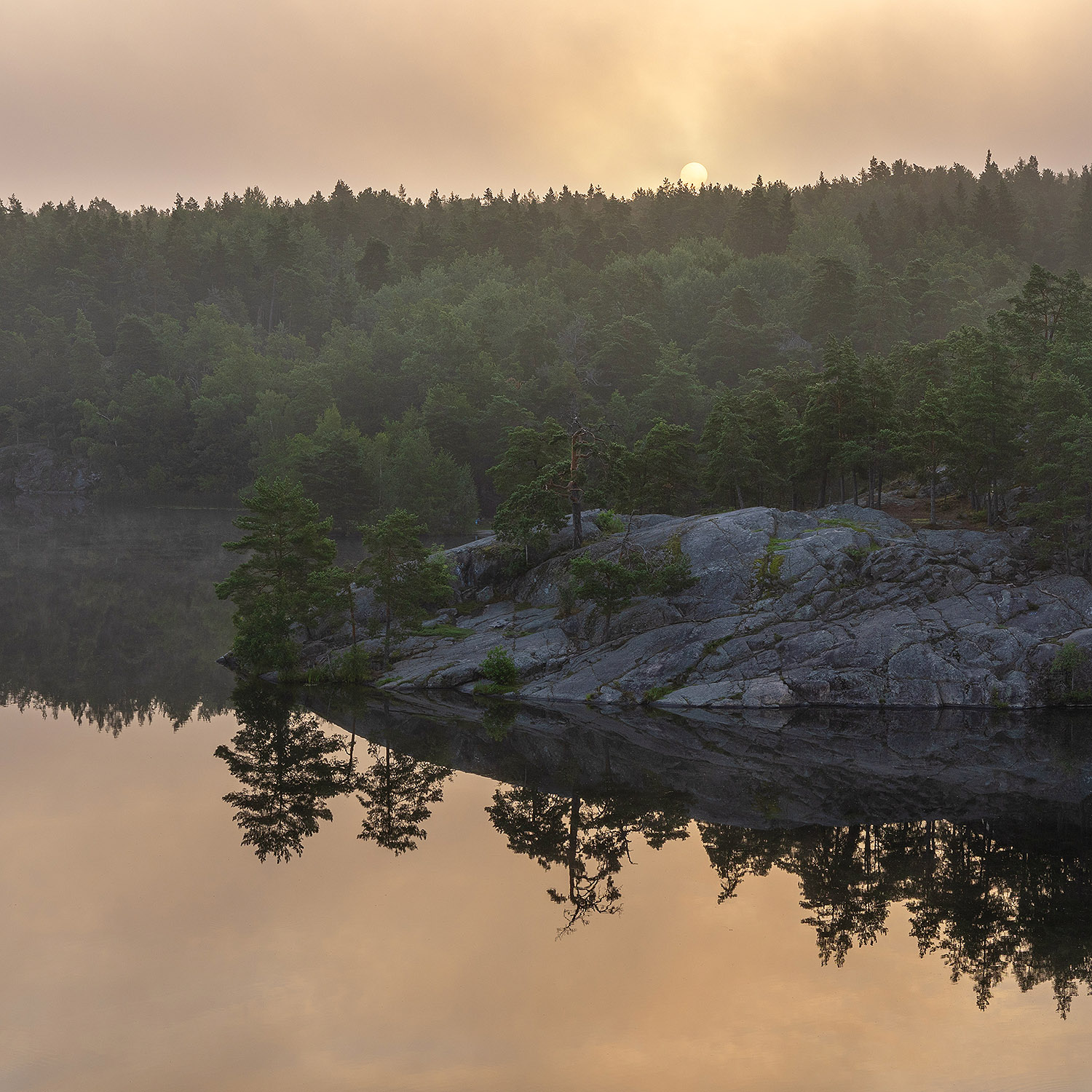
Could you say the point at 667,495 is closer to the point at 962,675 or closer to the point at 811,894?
the point at 962,675

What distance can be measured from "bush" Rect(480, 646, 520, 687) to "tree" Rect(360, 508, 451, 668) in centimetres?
512

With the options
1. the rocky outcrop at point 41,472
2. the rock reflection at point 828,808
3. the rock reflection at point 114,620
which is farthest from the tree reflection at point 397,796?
the rocky outcrop at point 41,472

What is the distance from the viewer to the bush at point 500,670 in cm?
4981

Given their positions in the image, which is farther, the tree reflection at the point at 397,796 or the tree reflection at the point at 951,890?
the tree reflection at the point at 397,796

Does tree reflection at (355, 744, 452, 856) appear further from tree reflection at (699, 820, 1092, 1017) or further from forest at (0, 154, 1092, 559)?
forest at (0, 154, 1092, 559)

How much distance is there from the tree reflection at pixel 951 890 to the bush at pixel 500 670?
66.6ft

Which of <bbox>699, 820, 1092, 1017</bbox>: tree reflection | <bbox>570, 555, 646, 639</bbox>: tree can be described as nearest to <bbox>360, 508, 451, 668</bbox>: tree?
<bbox>570, 555, 646, 639</bbox>: tree

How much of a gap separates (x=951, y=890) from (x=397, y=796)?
17.9 meters

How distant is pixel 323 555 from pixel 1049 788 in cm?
3632

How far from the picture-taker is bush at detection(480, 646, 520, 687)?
1961 inches

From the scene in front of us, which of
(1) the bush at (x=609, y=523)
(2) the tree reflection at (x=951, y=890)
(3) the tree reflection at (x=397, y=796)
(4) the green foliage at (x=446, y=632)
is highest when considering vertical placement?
(1) the bush at (x=609, y=523)

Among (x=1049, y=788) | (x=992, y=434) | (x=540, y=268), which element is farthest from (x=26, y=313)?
(x=1049, y=788)

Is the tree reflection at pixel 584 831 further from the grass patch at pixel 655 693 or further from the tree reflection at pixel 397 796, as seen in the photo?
the grass patch at pixel 655 693

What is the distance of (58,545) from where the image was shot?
107000 mm
